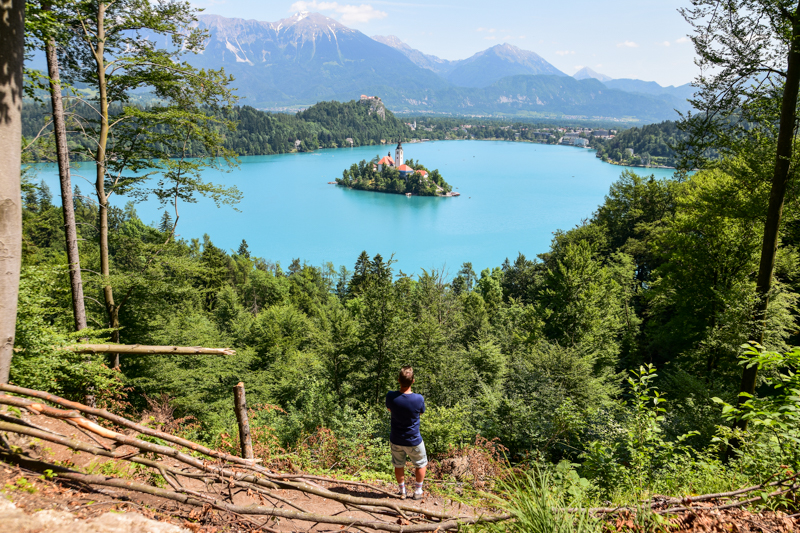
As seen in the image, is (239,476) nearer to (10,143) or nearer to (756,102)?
(10,143)

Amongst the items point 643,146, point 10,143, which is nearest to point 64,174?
point 10,143

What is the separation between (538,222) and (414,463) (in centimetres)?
7462

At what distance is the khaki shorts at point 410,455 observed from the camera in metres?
3.74

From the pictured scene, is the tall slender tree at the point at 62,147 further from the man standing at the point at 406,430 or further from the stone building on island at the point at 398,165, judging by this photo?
the stone building on island at the point at 398,165

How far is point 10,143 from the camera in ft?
8.55

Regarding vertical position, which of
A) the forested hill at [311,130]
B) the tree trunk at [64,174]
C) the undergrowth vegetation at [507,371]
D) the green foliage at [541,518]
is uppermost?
the forested hill at [311,130]

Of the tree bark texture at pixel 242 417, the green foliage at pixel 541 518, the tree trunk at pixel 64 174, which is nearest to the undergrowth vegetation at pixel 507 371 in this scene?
the green foliage at pixel 541 518

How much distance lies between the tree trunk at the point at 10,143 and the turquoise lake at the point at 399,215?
36.4 metres

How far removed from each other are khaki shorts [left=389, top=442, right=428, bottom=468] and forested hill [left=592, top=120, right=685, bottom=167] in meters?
131

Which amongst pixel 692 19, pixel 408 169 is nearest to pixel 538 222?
pixel 408 169

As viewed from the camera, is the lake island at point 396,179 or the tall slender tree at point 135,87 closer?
the tall slender tree at point 135,87

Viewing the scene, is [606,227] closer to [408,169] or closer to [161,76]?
[161,76]

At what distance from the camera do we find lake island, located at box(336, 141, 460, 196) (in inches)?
3880

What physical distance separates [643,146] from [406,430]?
152235mm
